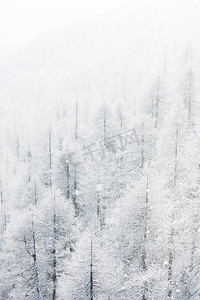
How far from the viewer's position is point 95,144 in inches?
1914

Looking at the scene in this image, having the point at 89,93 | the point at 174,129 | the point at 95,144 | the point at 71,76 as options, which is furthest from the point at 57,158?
the point at 71,76

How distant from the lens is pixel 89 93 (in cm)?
11269

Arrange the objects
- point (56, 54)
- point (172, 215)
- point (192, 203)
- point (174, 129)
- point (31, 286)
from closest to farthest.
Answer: point (172, 215) → point (192, 203) → point (31, 286) → point (174, 129) → point (56, 54)

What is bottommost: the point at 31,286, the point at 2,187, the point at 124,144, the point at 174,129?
the point at 2,187

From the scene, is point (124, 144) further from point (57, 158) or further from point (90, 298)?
point (90, 298)

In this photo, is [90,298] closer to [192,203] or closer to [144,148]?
[192,203]

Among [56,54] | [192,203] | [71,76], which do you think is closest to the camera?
[192,203]

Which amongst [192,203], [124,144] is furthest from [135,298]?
[124,144]

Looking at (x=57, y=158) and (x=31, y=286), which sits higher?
(x=57, y=158)

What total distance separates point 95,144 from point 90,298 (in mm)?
29356

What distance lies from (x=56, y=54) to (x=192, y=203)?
186m

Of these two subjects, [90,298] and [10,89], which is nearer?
[90,298]

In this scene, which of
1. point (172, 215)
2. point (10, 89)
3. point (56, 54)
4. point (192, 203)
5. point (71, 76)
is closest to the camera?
point (172, 215)

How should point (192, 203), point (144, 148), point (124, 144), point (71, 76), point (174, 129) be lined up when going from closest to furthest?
point (192, 203) → point (174, 129) → point (144, 148) → point (124, 144) → point (71, 76)
